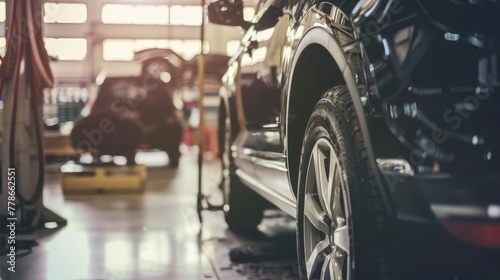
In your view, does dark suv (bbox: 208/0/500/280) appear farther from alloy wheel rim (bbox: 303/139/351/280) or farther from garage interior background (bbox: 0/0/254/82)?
garage interior background (bbox: 0/0/254/82)

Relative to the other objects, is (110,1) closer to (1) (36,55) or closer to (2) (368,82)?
(1) (36,55)

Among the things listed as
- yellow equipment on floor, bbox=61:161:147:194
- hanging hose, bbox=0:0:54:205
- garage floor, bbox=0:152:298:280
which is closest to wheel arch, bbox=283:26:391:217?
garage floor, bbox=0:152:298:280

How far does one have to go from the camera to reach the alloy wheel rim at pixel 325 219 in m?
1.85

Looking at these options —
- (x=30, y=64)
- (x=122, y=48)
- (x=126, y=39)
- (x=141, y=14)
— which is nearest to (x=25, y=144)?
(x=30, y=64)

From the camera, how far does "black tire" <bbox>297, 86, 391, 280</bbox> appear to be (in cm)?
163

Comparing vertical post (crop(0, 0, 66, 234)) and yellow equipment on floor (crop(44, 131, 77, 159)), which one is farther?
yellow equipment on floor (crop(44, 131, 77, 159))

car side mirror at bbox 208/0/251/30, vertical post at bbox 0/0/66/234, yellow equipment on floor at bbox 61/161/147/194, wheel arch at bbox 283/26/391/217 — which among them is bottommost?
yellow equipment on floor at bbox 61/161/147/194

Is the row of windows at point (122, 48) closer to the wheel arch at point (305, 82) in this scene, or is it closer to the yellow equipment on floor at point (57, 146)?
the yellow equipment on floor at point (57, 146)

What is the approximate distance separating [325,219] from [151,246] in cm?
201

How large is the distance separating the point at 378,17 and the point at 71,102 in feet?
44.6

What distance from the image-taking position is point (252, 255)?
361cm

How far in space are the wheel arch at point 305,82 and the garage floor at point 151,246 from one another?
35.5 inches

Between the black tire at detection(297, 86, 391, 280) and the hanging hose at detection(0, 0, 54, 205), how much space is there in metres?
2.57

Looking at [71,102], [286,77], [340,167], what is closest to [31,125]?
[286,77]
